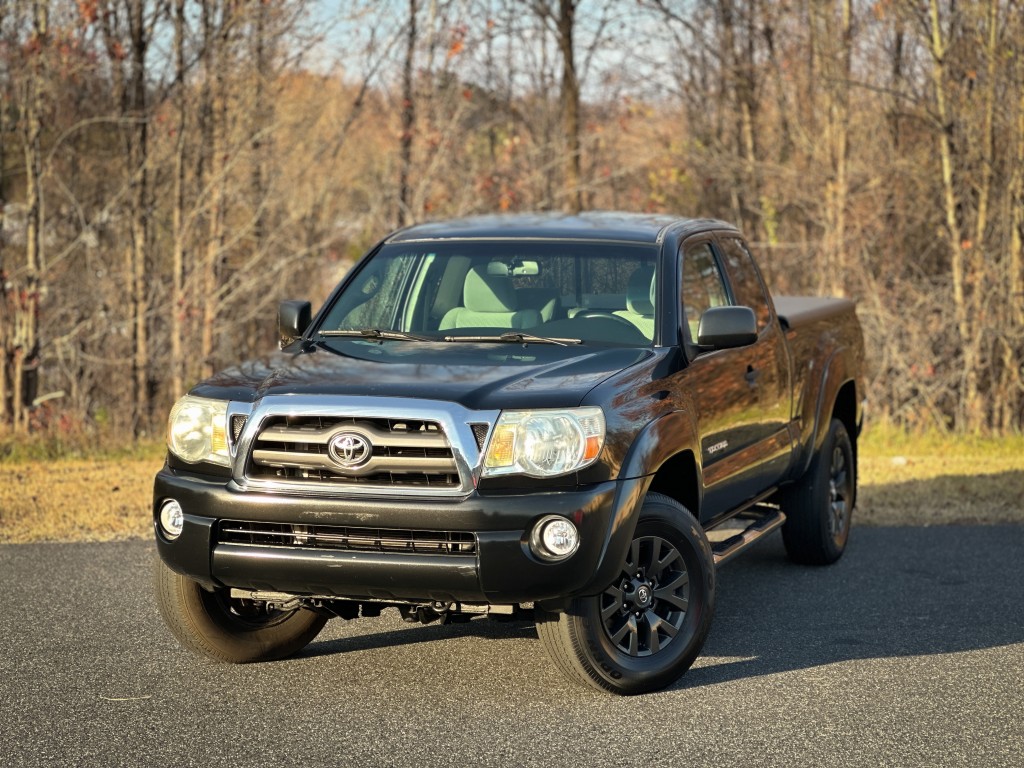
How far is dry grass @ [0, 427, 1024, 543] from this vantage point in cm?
953

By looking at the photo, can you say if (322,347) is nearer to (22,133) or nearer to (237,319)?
(22,133)

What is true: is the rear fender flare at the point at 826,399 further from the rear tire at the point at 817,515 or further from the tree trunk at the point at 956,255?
the tree trunk at the point at 956,255

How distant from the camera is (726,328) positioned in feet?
21.5

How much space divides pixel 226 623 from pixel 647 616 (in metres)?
1.74

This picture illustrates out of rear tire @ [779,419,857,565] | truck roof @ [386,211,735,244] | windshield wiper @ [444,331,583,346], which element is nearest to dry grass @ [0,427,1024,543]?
rear tire @ [779,419,857,565]

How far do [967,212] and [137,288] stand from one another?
9698 mm

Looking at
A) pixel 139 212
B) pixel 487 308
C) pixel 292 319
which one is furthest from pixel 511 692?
pixel 139 212

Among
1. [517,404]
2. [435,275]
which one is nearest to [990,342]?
[435,275]

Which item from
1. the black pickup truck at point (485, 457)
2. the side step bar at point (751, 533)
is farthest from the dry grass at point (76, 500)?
the side step bar at point (751, 533)

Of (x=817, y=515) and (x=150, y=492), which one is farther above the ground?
(x=817, y=515)

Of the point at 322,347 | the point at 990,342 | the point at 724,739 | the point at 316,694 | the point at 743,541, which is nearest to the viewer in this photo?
the point at 724,739

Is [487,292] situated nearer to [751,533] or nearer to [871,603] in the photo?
[751,533]

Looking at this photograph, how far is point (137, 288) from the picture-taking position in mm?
17984

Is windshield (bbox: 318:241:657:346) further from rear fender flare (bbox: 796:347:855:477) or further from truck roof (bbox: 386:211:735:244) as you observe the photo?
rear fender flare (bbox: 796:347:855:477)
